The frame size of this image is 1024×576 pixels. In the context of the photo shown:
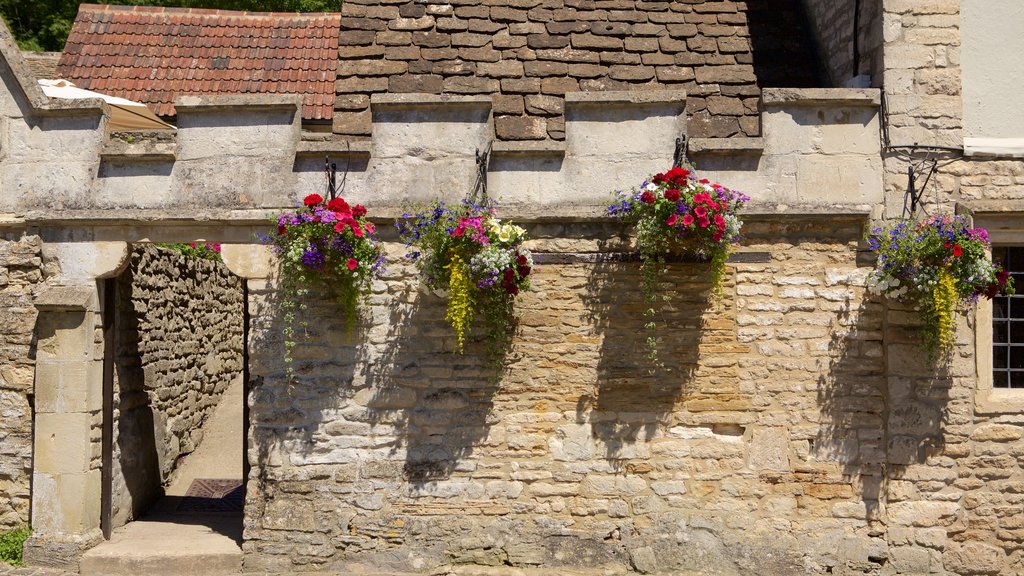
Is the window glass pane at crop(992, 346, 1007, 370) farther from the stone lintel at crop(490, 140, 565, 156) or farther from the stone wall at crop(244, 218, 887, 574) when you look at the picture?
the stone lintel at crop(490, 140, 565, 156)

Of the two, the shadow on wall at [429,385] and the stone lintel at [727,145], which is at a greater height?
the stone lintel at [727,145]

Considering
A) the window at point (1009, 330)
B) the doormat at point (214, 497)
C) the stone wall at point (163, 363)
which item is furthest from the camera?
the doormat at point (214, 497)

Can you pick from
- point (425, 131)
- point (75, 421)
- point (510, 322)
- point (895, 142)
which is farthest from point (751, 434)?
point (75, 421)

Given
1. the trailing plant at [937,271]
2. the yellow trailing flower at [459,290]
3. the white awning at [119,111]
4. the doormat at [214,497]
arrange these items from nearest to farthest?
the trailing plant at [937,271] → the yellow trailing flower at [459,290] → the white awning at [119,111] → the doormat at [214,497]

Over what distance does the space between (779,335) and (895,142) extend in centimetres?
162

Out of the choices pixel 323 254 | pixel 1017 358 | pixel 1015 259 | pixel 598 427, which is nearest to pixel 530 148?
pixel 323 254

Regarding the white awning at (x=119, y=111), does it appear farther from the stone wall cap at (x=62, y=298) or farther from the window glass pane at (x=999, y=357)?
the window glass pane at (x=999, y=357)

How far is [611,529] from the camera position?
630cm

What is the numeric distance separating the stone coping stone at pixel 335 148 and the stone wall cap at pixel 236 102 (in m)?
0.32

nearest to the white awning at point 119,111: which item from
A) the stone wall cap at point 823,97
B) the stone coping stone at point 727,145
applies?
the stone coping stone at point 727,145

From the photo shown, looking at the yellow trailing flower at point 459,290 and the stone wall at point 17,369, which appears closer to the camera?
the yellow trailing flower at point 459,290

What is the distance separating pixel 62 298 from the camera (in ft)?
21.1

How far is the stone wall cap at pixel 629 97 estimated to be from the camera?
20.6 feet

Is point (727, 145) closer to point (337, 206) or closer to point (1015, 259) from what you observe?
point (1015, 259)
